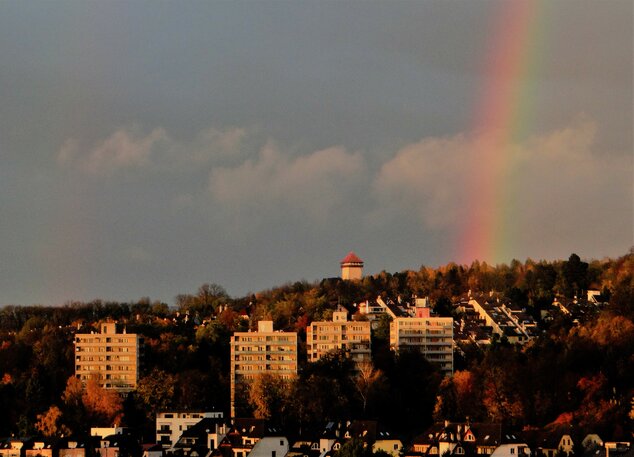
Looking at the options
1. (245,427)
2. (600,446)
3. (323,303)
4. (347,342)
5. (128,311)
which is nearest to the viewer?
(600,446)

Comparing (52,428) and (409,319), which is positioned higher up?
(409,319)

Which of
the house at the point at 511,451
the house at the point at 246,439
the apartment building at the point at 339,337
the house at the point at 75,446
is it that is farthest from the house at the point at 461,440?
the apartment building at the point at 339,337

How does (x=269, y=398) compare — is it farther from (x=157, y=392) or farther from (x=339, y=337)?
(x=339, y=337)

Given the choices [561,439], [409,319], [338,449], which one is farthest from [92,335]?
[561,439]

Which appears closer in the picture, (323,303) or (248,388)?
(248,388)

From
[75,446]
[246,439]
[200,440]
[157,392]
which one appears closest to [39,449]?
[75,446]

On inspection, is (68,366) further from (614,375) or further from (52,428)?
(614,375)

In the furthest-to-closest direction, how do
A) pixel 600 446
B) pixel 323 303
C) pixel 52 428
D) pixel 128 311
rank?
pixel 128 311 → pixel 323 303 → pixel 52 428 → pixel 600 446
